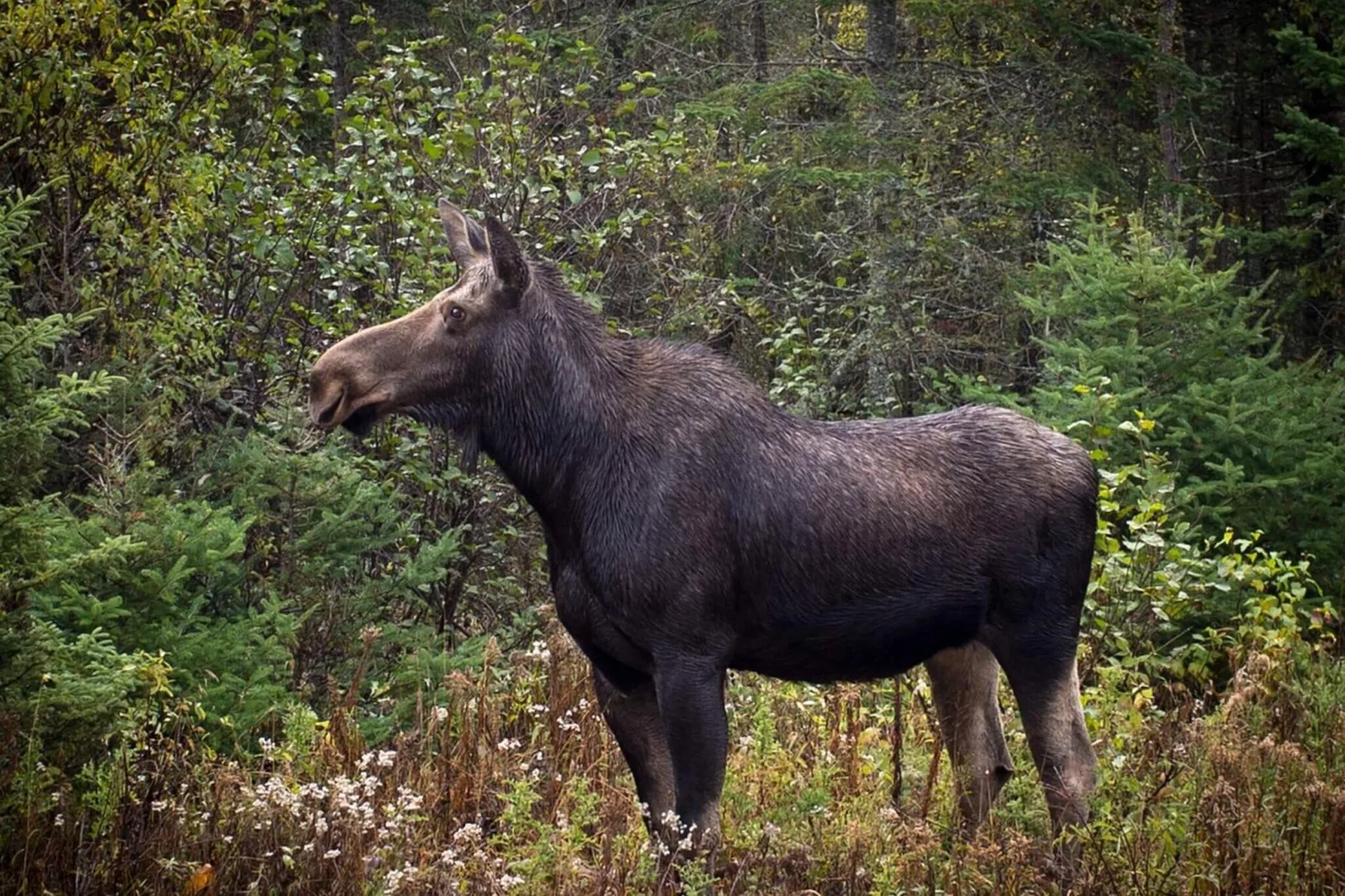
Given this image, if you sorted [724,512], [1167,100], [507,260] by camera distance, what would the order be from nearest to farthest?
1. [724,512]
2. [507,260]
3. [1167,100]

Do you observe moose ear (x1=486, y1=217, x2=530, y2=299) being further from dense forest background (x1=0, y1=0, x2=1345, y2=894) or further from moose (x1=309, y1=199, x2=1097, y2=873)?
dense forest background (x1=0, y1=0, x2=1345, y2=894)

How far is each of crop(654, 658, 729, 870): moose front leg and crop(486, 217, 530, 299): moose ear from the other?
1.53 m

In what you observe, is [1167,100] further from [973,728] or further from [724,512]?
[724,512]

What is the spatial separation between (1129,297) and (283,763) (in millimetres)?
6594

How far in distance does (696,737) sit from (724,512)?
81 centimetres

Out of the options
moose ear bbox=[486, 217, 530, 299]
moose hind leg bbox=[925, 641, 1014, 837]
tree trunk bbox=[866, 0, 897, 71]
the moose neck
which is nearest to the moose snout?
the moose neck

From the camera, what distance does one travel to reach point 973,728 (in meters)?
5.91

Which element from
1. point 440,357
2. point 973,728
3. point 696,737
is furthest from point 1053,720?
point 440,357

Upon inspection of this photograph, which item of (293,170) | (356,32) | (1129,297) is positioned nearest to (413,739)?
(293,170)

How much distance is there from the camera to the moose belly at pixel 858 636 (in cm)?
538

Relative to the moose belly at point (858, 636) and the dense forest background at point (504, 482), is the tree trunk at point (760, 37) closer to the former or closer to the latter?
the dense forest background at point (504, 482)

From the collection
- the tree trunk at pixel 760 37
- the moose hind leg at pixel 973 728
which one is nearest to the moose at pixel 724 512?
the moose hind leg at pixel 973 728

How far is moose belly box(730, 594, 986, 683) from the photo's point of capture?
5375mm

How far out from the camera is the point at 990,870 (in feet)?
16.1
